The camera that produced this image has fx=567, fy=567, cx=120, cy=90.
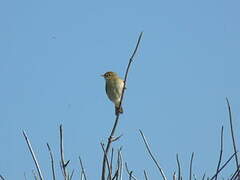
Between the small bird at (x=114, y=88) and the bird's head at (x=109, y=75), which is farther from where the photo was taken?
the bird's head at (x=109, y=75)

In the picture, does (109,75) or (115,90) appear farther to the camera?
(109,75)

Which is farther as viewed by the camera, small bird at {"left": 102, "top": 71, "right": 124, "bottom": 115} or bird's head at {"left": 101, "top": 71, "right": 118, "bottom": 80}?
bird's head at {"left": 101, "top": 71, "right": 118, "bottom": 80}

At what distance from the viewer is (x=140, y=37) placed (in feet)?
12.9

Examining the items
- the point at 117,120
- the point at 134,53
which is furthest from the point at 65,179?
the point at 134,53

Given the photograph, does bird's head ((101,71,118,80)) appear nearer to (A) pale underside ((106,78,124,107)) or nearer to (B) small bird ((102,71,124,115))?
(B) small bird ((102,71,124,115))

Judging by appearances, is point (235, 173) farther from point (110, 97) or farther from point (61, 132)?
point (110, 97)

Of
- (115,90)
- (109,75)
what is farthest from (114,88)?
(109,75)

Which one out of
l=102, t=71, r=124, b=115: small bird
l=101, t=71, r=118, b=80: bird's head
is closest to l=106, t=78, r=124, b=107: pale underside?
l=102, t=71, r=124, b=115: small bird

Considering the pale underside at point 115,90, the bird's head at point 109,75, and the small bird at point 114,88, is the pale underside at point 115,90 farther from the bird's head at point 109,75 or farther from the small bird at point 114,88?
the bird's head at point 109,75

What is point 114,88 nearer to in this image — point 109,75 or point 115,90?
point 115,90

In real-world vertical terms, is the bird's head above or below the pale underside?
above

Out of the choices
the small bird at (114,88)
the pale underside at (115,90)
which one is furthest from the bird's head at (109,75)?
the pale underside at (115,90)

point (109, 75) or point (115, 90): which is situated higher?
point (109, 75)

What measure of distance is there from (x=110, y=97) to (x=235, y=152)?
6439 millimetres
